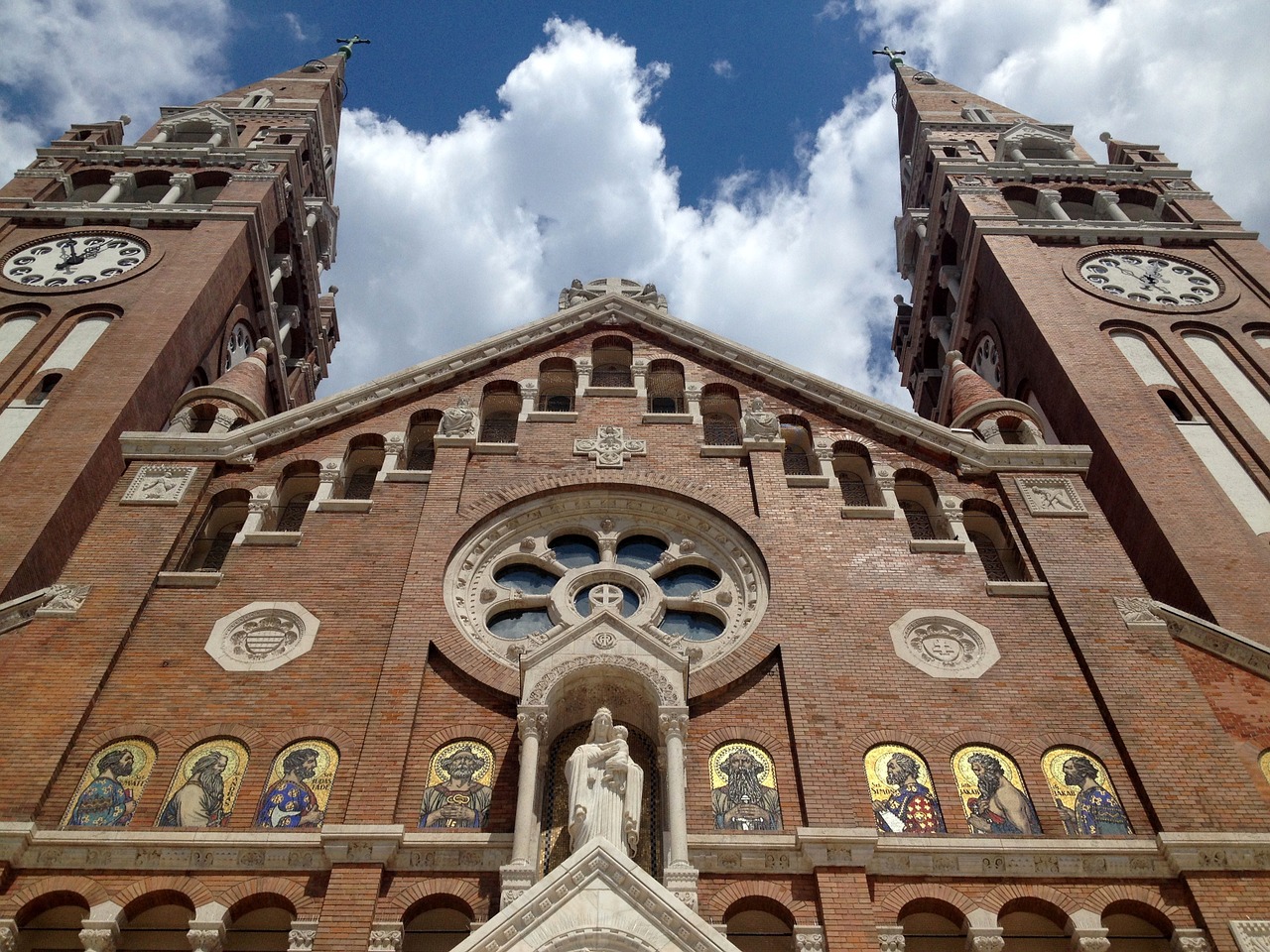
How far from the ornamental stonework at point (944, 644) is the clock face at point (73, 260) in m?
21.3

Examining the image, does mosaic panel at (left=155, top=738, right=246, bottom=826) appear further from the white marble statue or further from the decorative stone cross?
the white marble statue

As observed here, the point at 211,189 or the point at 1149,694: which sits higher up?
the point at 211,189

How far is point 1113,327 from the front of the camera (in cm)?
2766

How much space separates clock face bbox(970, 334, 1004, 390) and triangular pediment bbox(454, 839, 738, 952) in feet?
70.6

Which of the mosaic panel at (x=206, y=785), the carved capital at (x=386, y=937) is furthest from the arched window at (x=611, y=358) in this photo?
the carved capital at (x=386, y=937)

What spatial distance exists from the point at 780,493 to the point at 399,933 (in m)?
9.07

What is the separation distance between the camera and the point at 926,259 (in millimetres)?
37562

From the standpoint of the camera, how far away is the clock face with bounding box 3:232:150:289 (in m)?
28.7

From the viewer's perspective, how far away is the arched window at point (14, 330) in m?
26.3

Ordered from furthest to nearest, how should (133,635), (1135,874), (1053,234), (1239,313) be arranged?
1. (1053,234)
2. (1239,313)
3. (133,635)
4. (1135,874)

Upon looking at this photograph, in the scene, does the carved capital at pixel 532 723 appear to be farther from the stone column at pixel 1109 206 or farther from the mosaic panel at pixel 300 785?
the stone column at pixel 1109 206

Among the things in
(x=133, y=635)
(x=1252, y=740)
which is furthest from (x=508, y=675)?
(x=1252, y=740)

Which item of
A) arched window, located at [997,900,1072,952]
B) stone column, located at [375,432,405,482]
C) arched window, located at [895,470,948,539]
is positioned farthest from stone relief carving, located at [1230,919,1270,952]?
stone column, located at [375,432,405,482]

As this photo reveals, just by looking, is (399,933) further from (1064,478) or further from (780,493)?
(1064,478)
